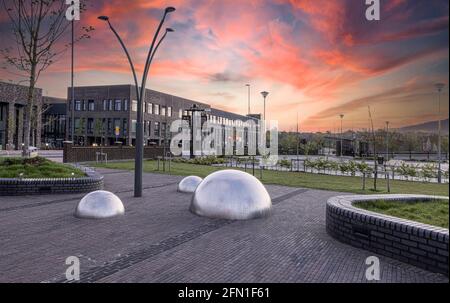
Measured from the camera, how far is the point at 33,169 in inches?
586

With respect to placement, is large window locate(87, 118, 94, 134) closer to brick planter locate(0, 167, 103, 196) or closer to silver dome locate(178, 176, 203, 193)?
brick planter locate(0, 167, 103, 196)

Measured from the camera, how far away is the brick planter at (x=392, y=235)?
5504 millimetres

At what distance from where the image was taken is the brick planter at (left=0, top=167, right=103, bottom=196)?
12.9 meters

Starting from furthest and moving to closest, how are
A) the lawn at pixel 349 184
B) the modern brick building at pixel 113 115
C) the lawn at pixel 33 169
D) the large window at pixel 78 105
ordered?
1. the large window at pixel 78 105
2. the modern brick building at pixel 113 115
3. the lawn at pixel 349 184
4. the lawn at pixel 33 169

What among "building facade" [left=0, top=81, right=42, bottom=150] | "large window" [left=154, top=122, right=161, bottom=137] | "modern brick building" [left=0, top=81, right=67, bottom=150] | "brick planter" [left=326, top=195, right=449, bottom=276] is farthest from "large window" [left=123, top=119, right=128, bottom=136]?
"brick planter" [left=326, top=195, right=449, bottom=276]

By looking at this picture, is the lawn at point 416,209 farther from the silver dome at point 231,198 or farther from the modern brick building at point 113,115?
the modern brick building at point 113,115

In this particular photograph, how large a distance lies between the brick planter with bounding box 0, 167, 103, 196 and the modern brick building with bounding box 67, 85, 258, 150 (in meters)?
53.4

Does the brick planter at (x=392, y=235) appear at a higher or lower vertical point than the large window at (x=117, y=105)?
lower

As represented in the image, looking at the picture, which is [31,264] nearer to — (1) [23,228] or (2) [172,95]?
(1) [23,228]

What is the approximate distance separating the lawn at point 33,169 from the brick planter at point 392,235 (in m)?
11.8

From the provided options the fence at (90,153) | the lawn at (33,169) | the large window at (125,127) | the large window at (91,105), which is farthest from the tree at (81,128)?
the lawn at (33,169)

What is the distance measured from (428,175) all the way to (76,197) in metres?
23.3

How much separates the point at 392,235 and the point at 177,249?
411 cm
